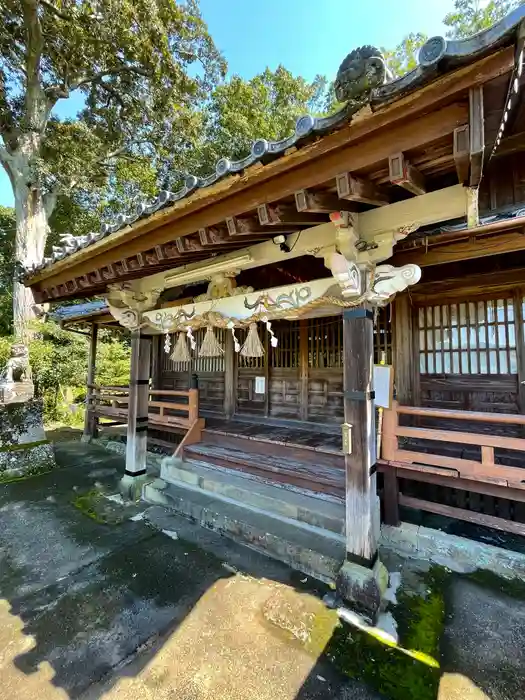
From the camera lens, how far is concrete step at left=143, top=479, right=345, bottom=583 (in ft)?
10.6

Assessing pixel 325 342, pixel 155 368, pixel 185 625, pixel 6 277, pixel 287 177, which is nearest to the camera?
pixel 287 177

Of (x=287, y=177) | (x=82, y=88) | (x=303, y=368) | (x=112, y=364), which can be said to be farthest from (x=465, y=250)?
(x=82, y=88)

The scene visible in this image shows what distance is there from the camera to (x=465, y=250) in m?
3.34

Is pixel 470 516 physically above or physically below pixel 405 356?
below

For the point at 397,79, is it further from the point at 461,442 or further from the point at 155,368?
the point at 155,368

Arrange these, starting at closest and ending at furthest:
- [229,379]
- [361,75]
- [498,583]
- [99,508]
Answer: [361,75] < [498,583] < [99,508] < [229,379]

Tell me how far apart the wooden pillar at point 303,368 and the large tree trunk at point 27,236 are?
374 inches

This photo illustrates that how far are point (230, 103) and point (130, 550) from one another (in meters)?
17.6

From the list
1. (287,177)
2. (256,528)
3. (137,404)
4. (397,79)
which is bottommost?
(256,528)

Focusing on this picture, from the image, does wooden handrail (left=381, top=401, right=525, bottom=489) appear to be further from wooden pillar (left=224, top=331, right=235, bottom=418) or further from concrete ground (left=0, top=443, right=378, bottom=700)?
wooden pillar (left=224, top=331, right=235, bottom=418)

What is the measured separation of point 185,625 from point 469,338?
455 centimetres

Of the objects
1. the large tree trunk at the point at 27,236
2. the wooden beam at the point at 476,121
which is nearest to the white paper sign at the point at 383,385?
the wooden beam at the point at 476,121

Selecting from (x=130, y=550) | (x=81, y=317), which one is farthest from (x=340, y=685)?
(x=81, y=317)

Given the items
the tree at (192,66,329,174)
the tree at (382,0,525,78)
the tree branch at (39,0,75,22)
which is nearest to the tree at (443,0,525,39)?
the tree at (382,0,525,78)
